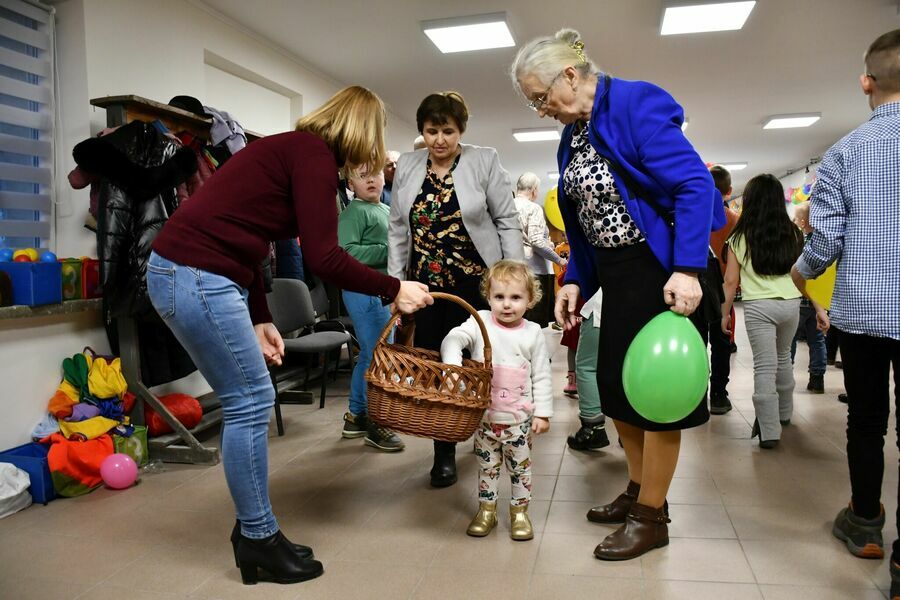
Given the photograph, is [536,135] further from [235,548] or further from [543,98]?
[235,548]

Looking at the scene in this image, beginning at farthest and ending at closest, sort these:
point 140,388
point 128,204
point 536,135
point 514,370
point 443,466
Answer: point 536,135, point 140,388, point 128,204, point 443,466, point 514,370

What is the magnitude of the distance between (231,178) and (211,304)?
36 centimetres

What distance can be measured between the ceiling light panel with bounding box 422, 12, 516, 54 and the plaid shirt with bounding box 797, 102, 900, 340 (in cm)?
386

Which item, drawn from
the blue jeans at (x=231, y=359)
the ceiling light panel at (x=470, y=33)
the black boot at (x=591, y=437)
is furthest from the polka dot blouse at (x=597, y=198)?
the ceiling light panel at (x=470, y=33)

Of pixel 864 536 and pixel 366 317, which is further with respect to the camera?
pixel 366 317

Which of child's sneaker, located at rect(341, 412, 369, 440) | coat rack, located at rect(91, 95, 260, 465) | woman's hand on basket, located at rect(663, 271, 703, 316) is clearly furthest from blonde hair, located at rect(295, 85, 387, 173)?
child's sneaker, located at rect(341, 412, 369, 440)

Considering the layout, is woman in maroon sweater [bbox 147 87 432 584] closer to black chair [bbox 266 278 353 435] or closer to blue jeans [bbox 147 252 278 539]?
blue jeans [bbox 147 252 278 539]

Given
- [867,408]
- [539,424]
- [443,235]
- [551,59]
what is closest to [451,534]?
[539,424]

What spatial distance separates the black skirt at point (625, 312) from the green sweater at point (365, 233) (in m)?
1.60

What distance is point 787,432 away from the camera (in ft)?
12.4

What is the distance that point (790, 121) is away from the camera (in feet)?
32.8

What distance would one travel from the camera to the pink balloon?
9.87ft

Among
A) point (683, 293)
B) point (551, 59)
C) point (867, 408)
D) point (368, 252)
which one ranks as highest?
point (551, 59)

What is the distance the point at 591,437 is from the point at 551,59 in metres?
2.02
